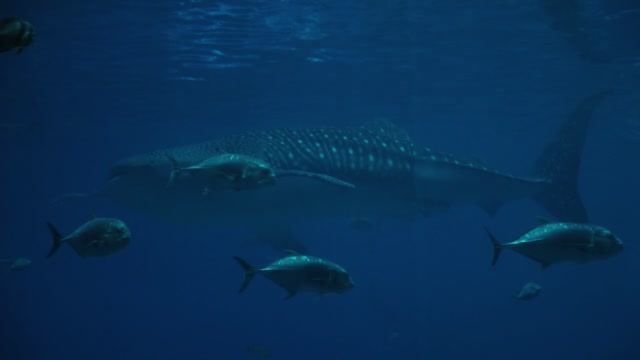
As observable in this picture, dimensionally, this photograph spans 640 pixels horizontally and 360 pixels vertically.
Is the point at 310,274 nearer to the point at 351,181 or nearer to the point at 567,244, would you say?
the point at 567,244

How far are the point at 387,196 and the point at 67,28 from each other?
11.6 m

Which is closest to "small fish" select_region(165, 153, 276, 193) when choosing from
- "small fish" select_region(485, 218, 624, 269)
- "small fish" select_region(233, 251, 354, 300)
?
"small fish" select_region(233, 251, 354, 300)

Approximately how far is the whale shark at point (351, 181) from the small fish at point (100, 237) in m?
3.60

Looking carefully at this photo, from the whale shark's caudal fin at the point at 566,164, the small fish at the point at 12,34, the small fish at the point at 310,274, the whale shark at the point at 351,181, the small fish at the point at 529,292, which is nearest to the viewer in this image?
the small fish at the point at 12,34

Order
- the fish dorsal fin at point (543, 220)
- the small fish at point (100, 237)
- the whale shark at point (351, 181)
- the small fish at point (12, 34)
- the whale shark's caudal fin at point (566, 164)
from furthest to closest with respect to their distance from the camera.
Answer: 1. the whale shark's caudal fin at point (566, 164)
2. the whale shark at point (351, 181)
3. the fish dorsal fin at point (543, 220)
4. the small fish at point (100, 237)
5. the small fish at point (12, 34)

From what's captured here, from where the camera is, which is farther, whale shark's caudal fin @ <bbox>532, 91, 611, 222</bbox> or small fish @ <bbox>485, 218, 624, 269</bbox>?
whale shark's caudal fin @ <bbox>532, 91, 611, 222</bbox>

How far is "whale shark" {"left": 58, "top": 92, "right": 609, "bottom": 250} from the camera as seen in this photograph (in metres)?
8.66

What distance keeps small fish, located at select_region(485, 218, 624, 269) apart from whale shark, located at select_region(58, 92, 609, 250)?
4.52m

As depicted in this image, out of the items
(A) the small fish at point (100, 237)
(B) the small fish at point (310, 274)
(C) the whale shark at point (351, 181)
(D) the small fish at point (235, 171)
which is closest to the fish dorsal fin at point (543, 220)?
(B) the small fish at point (310, 274)

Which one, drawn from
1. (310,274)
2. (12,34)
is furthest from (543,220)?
(12,34)

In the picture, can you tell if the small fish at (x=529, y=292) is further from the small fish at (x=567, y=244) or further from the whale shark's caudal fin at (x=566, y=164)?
the small fish at (x=567, y=244)

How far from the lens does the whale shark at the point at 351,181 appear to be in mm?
8664

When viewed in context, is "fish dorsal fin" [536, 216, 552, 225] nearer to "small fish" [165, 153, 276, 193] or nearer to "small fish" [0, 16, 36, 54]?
"small fish" [165, 153, 276, 193]

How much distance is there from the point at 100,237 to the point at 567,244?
406 cm
